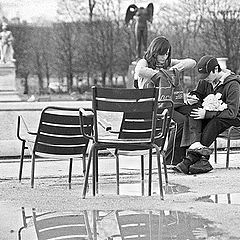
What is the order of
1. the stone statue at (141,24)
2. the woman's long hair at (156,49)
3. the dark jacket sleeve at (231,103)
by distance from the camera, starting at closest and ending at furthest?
the woman's long hair at (156,49) → the dark jacket sleeve at (231,103) → the stone statue at (141,24)

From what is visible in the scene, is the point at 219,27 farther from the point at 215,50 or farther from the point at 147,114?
the point at 147,114

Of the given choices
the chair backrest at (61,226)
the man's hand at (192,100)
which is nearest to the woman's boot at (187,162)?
the man's hand at (192,100)

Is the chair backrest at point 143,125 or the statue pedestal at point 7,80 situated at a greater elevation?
the chair backrest at point 143,125

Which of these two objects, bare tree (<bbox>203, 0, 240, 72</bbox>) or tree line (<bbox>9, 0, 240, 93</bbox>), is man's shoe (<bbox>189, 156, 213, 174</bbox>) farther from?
bare tree (<bbox>203, 0, 240, 72</bbox>)

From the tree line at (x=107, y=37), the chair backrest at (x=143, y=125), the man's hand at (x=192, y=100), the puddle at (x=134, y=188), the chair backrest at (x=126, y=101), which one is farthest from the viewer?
the tree line at (x=107, y=37)

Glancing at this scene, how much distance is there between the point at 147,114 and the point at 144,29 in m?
16.1

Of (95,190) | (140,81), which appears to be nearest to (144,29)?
(140,81)

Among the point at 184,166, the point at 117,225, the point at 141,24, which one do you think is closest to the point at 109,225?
the point at 117,225

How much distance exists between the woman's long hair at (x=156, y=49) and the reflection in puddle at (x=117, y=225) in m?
2.18

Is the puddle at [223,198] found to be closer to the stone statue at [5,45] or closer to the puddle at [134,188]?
the puddle at [134,188]

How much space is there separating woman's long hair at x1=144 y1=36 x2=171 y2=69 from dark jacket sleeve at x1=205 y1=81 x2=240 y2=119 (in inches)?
25.8

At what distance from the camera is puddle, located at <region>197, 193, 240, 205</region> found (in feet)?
20.2

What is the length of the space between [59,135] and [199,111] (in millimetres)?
1553

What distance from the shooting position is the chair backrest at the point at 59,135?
6.81 meters
